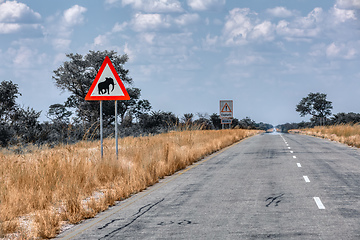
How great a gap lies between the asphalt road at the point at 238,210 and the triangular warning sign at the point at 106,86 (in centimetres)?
312

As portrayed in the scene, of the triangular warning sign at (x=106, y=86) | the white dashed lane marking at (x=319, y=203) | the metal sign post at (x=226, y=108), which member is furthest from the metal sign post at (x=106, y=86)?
the metal sign post at (x=226, y=108)

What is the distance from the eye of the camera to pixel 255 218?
7.51m

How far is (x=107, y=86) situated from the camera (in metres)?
13.5

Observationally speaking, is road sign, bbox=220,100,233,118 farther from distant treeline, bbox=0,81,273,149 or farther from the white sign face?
the white sign face

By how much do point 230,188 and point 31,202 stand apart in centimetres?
489

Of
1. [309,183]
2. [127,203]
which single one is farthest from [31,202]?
[309,183]

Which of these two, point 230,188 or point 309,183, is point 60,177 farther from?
point 309,183

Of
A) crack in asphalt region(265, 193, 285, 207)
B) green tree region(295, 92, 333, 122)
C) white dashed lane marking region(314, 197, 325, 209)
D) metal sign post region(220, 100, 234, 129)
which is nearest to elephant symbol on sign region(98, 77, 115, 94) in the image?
crack in asphalt region(265, 193, 285, 207)

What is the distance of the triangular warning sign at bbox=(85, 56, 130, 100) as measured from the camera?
1330 centimetres

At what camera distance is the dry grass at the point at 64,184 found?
729 centimetres

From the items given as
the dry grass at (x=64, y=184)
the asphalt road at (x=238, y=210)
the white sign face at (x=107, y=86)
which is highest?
the white sign face at (x=107, y=86)

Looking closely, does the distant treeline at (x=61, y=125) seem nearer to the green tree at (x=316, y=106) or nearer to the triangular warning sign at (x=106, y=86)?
the triangular warning sign at (x=106, y=86)

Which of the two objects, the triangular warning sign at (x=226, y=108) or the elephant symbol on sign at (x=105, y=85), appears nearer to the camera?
the elephant symbol on sign at (x=105, y=85)

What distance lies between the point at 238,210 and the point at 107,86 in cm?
674
